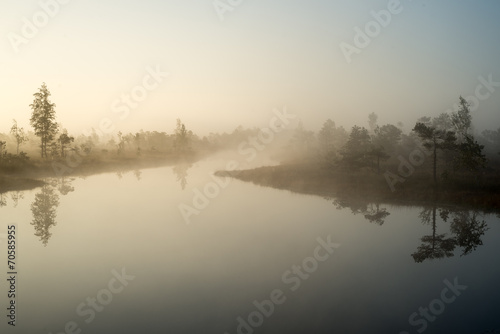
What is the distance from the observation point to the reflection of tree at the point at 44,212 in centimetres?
2385

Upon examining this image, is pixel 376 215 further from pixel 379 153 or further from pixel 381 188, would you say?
pixel 379 153

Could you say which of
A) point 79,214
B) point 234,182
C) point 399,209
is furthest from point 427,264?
point 234,182

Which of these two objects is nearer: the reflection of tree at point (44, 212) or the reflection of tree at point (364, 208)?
the reflection of tree at point (44, 212)

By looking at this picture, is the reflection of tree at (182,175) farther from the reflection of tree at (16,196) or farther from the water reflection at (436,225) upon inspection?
the water reflection at (436,225)

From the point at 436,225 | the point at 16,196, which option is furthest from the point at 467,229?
the point at 16,196

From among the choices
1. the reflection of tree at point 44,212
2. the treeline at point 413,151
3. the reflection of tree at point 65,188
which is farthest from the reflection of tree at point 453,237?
the reflection of tree at point 65,188

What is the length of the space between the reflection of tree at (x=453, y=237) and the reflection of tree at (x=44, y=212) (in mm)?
27028

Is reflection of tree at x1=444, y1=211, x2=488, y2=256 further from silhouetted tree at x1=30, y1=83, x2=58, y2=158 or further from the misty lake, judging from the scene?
silhouetted tree at x1=30, y1=83, x2=58, y2=158

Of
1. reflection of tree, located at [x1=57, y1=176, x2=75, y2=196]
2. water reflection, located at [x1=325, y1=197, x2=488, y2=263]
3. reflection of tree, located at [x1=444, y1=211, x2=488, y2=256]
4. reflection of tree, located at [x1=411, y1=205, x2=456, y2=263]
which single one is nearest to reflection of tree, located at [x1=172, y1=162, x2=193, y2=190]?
reflection of tree, located at [x1=57, y1=176, x2=75, y2=196]

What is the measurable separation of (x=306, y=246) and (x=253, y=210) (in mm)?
12710

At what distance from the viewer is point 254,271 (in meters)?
17.1

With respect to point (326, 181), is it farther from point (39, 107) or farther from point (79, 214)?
point (39, 107)

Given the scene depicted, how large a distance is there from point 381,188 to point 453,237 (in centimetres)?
1987

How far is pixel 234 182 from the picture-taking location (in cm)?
5784
